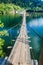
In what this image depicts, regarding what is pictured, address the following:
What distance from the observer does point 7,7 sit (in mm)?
60469

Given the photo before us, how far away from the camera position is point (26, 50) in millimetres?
10336

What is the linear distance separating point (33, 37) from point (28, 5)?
59.2 meters

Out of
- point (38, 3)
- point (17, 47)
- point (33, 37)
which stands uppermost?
point (17, 47)

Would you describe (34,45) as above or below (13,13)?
above

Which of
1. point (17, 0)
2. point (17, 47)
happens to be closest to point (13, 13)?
point (17, 0)

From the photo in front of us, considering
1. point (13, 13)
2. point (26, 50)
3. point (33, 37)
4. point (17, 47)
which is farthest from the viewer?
point (13, 13)

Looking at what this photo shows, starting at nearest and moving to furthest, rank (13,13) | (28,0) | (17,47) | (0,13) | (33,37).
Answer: (17,47) < (33,37) < (0,13) < (13,13) < (28,0)

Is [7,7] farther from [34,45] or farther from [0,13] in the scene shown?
[34,45]

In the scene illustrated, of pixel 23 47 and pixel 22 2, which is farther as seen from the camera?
pixel 22 2

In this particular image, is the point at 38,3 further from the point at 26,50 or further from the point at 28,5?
the point at 26,50

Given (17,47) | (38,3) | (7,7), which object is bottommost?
(38,3)

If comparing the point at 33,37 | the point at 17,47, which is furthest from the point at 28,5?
the point at 17,47

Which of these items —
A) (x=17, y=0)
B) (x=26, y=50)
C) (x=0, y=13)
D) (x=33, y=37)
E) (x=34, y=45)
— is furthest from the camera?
(x=17, y=0)

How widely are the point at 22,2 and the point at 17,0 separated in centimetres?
295
